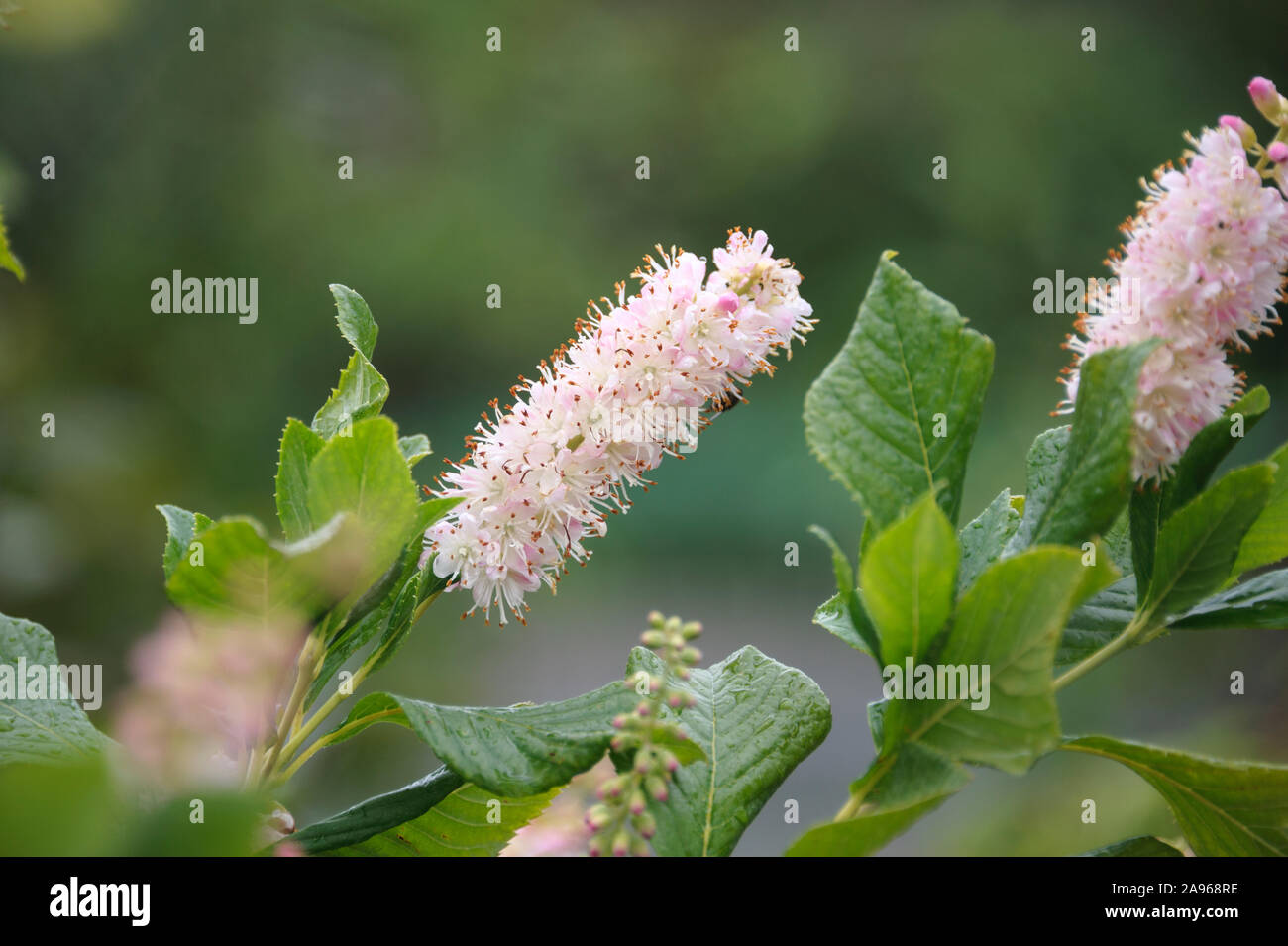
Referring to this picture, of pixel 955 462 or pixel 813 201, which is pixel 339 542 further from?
pixel 813 201

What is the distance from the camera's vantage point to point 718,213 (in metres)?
4.03

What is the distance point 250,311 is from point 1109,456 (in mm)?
3313

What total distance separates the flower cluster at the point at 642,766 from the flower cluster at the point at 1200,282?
7.6 inches

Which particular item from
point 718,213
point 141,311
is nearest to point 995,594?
point 141,311

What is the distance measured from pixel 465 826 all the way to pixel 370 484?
18 centimetres

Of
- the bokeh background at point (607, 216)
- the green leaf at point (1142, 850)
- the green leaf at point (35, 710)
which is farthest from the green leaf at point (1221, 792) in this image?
the bokeh background at point (607, 216)

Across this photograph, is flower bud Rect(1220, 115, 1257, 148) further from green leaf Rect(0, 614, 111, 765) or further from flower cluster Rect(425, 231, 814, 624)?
green leaf Rect(0, 614, 111, 765)

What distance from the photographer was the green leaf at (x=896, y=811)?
365 mm

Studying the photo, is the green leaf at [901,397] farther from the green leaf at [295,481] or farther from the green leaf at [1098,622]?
the green leaf at [295,481]

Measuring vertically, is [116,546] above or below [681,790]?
above

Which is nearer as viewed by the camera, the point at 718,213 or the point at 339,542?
the point at 339,542

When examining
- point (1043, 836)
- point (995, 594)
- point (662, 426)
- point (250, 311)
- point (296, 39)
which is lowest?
point (1043, 836)

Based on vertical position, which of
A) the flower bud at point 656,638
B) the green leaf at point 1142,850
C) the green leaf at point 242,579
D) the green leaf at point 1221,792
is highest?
the green leaf at point 242,579
